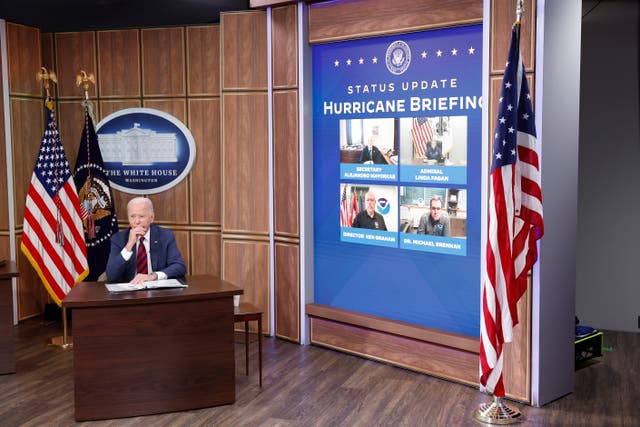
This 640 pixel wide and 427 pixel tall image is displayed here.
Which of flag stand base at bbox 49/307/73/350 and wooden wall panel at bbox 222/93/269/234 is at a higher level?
wooden wall panel at bbox 222/93/269/234

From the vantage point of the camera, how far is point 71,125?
7.25 metres

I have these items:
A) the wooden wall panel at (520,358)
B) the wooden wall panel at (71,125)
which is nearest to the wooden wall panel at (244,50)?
the wooden wall panel at (71,125)

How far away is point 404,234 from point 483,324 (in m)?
1.30

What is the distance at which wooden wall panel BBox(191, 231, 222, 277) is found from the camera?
706cm

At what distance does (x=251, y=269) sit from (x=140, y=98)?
2.28 m

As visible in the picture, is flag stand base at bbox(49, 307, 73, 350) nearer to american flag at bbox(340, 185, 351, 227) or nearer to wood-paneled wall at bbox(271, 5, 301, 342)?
wood-paneled wall at bbox(271, 5, 301, 342)

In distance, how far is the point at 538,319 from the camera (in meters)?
4.48

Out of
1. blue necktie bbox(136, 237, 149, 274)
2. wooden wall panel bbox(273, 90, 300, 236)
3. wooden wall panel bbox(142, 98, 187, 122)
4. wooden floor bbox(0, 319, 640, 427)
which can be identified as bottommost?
wooden floor bbox(0, 319, 640, 427)

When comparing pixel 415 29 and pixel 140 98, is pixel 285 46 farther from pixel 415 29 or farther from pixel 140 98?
pixel 140 98

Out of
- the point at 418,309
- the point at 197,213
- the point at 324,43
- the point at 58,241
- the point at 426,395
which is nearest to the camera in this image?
the point at 426,395

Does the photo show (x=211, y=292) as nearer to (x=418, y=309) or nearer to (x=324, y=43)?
Result: (x=418, y=309)

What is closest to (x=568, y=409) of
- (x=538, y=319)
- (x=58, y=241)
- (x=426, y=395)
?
(x=538, y=319)

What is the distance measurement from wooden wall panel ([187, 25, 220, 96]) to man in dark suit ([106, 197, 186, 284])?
8.23 ft

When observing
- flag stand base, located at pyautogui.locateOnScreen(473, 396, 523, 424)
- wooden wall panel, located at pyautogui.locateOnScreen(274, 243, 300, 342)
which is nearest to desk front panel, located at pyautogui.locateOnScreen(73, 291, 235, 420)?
wooden wall panel, located at pyautogui.locateOnScreen(274, 243, 300, 342)
